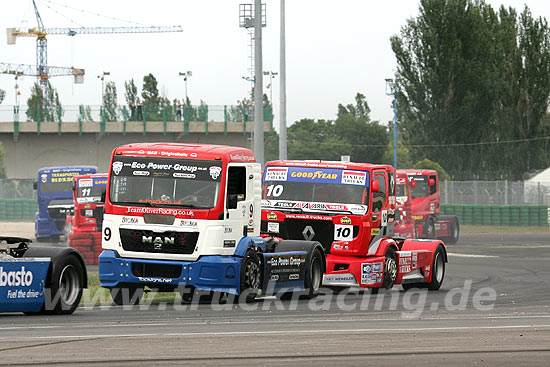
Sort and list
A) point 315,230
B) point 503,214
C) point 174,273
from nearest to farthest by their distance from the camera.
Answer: point 174,273 → point 315,230 → point 503,214

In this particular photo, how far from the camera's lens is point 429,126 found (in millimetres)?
70875

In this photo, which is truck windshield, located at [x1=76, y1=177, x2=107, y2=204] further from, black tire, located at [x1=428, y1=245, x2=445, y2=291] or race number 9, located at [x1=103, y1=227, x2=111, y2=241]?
race number 9, located at [x1=103, y1=227, x2=111, y2=241]

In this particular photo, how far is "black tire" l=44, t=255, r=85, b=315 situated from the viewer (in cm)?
1347

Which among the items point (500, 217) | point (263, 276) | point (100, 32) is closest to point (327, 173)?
point (263, 276)

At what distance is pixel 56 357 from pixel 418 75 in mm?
63677

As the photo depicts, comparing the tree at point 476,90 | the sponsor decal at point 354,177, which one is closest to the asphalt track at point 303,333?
the sponsor decal at point 354,177

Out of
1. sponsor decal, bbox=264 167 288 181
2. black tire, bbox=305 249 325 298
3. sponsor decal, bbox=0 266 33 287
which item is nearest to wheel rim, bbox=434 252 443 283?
black tire, bbox=305 249 325 298

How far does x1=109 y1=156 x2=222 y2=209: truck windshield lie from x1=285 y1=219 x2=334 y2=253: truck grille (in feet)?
10.1

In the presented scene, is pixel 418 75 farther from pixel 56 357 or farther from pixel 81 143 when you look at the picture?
pixel 56 357

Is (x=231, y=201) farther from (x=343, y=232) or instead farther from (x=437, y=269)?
(x=437, y=269)

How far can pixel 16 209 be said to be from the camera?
6166cm

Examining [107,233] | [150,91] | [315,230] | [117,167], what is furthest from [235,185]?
[150,91]

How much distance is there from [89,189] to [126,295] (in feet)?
54.4

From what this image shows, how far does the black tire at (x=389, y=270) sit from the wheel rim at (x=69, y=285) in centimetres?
616
